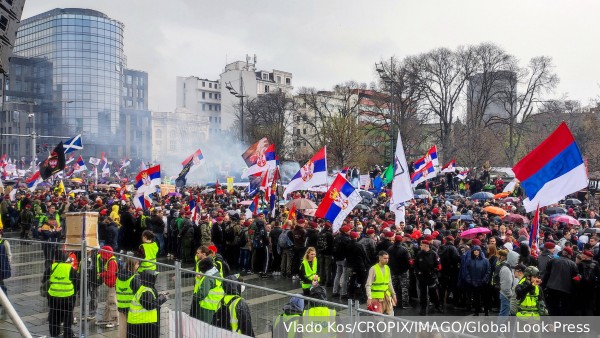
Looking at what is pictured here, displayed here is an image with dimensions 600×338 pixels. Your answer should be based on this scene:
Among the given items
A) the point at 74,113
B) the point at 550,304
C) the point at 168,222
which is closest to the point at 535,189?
the point at 550,304

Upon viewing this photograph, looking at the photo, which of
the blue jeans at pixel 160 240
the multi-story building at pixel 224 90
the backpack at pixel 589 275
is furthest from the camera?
the multi-story building at pixel 224 90

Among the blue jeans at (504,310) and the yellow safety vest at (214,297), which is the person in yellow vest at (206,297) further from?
the blue jeans at (504,310)

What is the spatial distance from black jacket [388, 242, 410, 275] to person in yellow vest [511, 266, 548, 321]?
9.92 feet

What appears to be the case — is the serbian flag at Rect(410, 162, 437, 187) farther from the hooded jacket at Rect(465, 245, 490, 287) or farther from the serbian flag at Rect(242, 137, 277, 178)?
the hooded jacket at Rect(465, 245, 490, 287)

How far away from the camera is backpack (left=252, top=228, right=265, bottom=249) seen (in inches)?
562

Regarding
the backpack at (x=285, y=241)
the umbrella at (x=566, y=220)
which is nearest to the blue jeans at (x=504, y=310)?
the backpack at (x=285, y=241)

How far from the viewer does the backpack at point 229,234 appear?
49.2ft

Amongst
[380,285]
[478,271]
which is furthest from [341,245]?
[380,285]

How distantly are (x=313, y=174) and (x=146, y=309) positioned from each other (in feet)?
32.1

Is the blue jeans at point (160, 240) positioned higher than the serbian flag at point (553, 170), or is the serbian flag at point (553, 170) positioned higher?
the serbian flag at point (553, 170)

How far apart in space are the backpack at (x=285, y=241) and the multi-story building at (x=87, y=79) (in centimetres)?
9416

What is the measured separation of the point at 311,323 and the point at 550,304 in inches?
225

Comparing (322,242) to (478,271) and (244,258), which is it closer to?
(244,258)

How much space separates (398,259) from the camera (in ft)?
35.9
